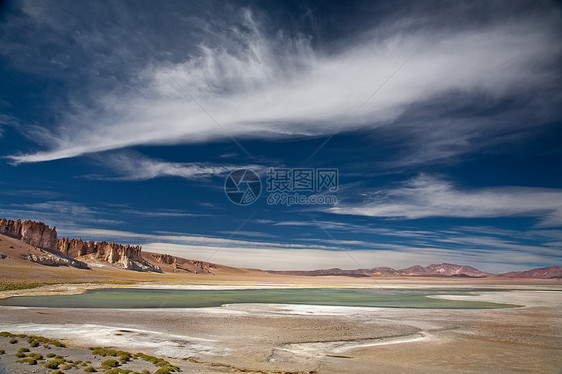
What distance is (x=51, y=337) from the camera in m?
14.0

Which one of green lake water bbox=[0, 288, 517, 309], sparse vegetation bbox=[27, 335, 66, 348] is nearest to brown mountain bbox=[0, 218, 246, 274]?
green lake water bbox=[0, 288, 517, 309]

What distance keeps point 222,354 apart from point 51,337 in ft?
24.1

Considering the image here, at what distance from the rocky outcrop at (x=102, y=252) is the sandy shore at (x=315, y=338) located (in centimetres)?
15015

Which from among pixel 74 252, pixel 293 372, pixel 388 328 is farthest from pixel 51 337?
pixel 74 252

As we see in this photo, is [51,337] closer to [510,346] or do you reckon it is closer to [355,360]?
[355,360]

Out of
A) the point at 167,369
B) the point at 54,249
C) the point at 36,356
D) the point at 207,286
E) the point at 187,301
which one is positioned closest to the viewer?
the point at 167,369

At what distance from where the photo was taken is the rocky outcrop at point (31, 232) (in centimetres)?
12031

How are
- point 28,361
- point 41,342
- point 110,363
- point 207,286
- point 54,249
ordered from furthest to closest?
point 54,249 → point 207,286 → point 41,342 → point 110,363 → point 28,361

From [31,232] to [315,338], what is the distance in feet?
473

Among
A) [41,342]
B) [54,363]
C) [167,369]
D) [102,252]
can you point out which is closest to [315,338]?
[167,369]

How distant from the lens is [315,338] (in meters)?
15.7

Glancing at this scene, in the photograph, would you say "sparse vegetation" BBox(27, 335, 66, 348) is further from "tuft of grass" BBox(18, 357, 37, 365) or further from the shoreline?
the shoreline

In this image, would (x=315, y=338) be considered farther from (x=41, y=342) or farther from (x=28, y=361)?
(x=41, y=342)

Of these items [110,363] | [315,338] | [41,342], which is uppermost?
[110,363]
